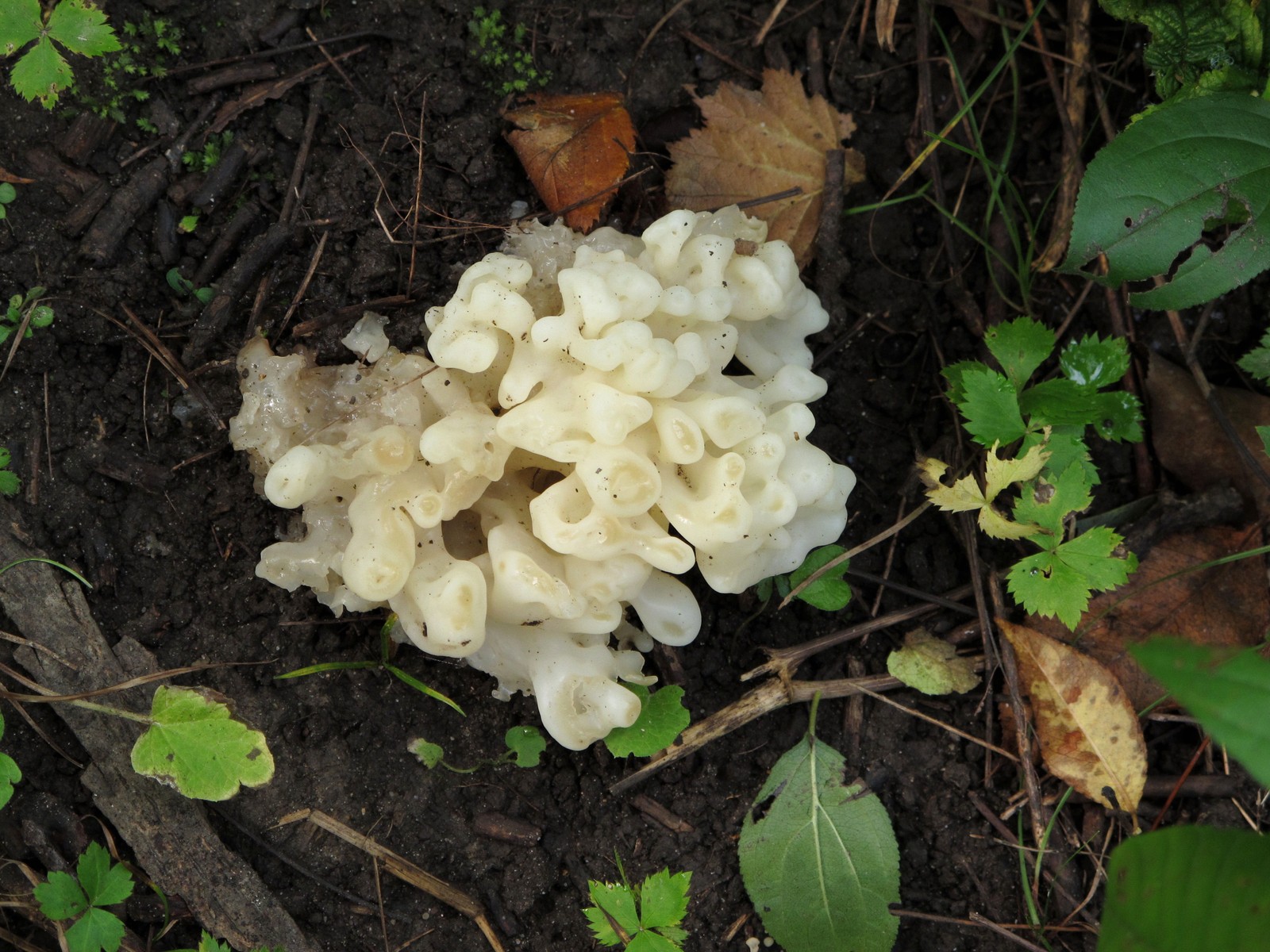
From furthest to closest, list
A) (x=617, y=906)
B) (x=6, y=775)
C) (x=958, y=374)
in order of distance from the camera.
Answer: (x=958, y=374)
(x=617, y=906)
(x=6, y=775)

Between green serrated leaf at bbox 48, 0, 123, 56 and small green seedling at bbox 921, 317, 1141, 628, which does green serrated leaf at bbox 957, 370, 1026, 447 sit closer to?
small green seedling at bbox 921, 317, 1141, 628

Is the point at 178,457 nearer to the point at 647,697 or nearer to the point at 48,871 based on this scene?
the point at 48,871

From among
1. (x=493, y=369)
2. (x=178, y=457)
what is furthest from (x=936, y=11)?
(x=178, y=457)

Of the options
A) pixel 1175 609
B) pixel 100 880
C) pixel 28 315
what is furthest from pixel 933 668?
pixel 28 315

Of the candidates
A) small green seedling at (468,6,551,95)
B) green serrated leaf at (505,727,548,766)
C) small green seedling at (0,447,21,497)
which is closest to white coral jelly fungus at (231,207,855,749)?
green serrated leaf at (505,727,548,766)

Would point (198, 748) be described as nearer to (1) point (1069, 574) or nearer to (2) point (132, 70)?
(2) point (132, 70)

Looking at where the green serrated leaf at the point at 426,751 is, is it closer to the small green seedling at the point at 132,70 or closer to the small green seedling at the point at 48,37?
the small green seedling at the point at 132,70
